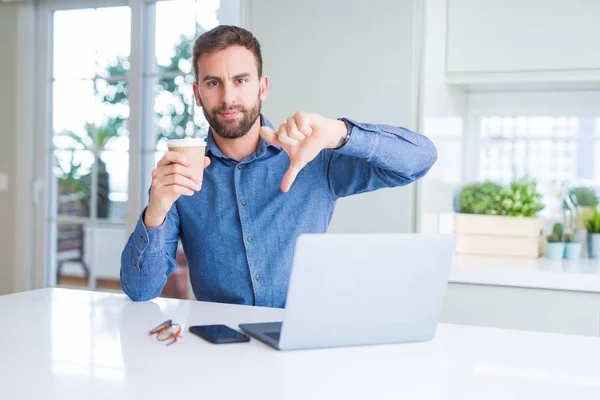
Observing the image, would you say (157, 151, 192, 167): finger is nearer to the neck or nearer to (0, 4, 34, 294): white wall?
the neck

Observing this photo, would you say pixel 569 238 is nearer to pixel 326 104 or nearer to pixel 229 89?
pixel 326 104

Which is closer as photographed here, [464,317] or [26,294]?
[26,294]

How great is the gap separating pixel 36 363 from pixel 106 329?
25cm

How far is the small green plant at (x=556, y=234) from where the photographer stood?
9.22 ft

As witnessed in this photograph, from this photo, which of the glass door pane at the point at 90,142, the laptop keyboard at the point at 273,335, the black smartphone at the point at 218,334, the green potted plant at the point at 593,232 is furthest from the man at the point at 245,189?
the glass door pane at the point at 90,142

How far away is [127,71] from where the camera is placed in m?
3.86

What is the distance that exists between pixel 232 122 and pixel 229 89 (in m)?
0.09

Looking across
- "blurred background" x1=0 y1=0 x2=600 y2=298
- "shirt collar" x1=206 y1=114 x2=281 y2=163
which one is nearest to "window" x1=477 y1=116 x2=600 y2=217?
"blurred background" x1=0 y1=0 x2=600 y2=298

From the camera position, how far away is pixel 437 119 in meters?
2.78

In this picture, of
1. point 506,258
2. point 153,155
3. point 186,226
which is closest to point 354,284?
point 186,226

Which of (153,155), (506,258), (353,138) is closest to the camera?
(353,138)

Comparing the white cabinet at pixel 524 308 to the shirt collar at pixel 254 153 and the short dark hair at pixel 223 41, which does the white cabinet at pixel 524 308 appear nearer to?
the shirt collar at pixel 254 153

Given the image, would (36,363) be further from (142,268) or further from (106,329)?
(142,268)

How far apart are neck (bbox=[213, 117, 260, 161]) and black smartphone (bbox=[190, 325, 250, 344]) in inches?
28.5
